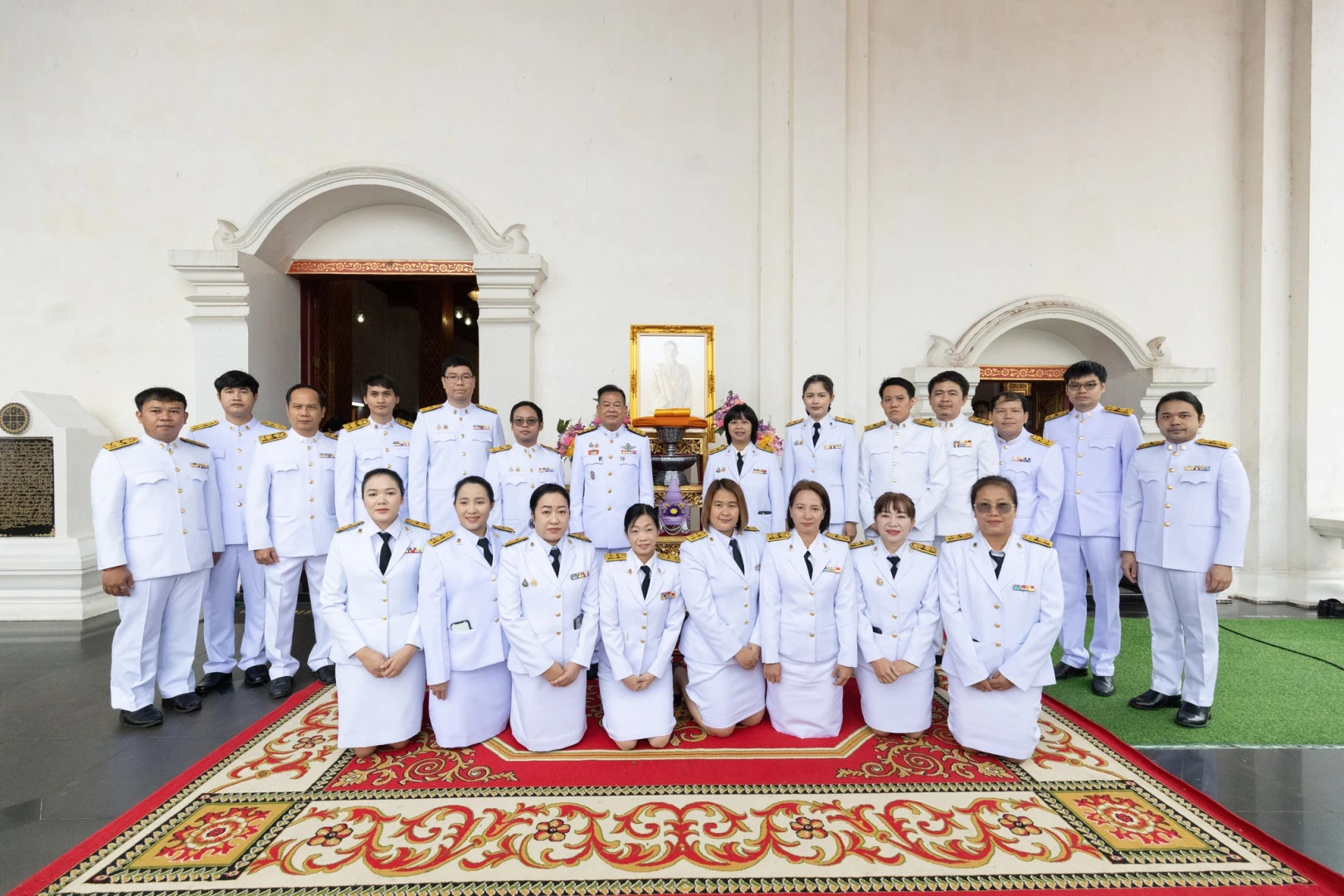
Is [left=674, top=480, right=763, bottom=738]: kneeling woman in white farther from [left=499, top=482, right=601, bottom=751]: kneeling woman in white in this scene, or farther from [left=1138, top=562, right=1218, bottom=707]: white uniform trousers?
[left=1138, top=562, right=1218, bottom=707]: white uniform trousers

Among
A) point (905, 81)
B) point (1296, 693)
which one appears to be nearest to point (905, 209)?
point (905, 81)

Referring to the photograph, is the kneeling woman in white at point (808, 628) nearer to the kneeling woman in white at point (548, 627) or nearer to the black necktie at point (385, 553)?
the kneeling woman in white at point (548, 627)

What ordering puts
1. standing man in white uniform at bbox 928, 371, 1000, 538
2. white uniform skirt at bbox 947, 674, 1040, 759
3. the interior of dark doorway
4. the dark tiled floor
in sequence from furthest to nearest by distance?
the interior of dark doorway → standing man in white uniform at bbox 928, 371, 1000, 538 → white uniform skirt at bbox 947, 674, 1040, 759 → the dark tiled floor

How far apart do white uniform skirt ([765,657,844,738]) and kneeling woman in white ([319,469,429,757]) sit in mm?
1796

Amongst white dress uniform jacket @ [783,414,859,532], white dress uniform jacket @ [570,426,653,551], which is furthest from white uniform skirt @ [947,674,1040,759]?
white dress uniform jacket @ [570,426,653,551]

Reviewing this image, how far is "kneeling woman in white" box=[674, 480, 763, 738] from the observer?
3221mm

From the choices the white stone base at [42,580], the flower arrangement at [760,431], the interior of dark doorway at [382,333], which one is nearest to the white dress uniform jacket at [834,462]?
the flower arrangement at [760,431]

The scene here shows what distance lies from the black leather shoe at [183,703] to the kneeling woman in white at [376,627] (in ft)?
3.91

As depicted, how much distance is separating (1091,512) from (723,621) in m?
2.62

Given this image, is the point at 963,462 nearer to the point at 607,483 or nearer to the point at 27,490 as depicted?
the point at 607,483

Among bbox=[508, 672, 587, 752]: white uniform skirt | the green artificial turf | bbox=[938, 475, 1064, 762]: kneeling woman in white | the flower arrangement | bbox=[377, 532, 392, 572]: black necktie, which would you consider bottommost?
the green artificial turf

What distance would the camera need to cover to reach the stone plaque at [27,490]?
17.7ft

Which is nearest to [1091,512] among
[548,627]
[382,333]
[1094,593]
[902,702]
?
[1094,593]

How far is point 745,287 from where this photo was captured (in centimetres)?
632
